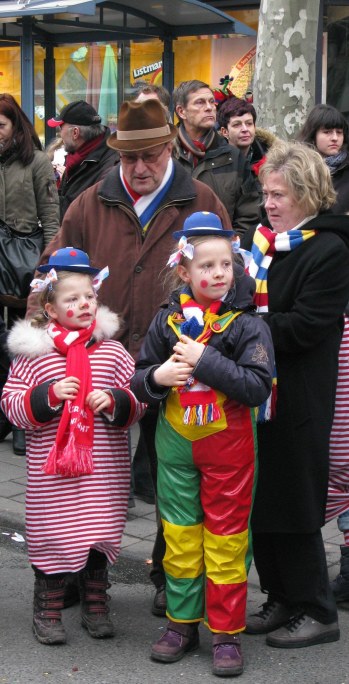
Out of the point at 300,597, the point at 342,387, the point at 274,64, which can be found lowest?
the point at 300,597

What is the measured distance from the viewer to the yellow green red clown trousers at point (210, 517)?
12.2 ft

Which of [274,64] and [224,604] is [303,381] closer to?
[224,604]

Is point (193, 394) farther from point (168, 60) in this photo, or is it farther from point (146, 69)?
point (146, 69)

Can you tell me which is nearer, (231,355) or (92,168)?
(231,355)

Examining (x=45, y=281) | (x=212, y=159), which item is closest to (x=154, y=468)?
(x=45, y=281)

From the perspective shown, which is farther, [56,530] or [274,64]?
[274,64]

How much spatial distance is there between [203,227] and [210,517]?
3.29 ft

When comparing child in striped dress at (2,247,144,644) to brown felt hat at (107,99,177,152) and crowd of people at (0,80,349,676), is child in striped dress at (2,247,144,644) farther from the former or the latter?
brown felt hat at (107,99,177,152)

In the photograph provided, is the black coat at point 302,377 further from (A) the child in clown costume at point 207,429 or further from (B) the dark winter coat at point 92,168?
(B) the dark winter coat at point 92,168

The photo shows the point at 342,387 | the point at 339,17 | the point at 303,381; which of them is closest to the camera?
the point at 303,381

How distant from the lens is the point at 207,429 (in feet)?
12.1

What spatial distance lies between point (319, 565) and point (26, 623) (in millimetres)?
1186

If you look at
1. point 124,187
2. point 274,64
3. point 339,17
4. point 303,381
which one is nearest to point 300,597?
point 303,381

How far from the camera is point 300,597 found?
13.1 feet
